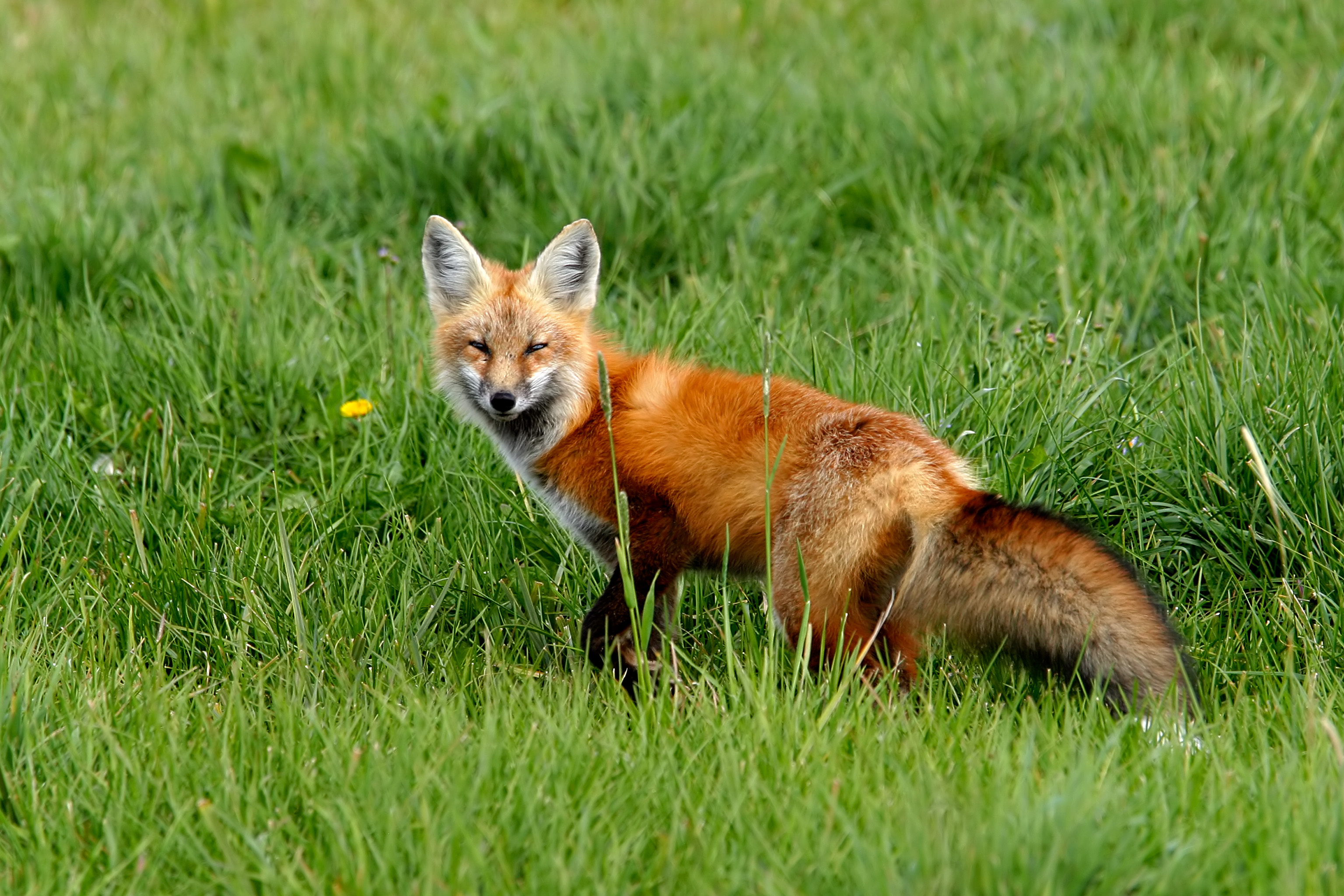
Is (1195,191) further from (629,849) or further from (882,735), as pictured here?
(629,849)

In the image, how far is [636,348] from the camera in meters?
5.54

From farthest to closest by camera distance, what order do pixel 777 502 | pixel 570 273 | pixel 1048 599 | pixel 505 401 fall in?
pixel 570 273 → pixel 505 401 → pixel 777 502 → pixel 1048 599

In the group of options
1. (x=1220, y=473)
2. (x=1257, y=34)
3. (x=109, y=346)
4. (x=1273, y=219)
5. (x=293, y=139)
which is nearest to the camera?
(x=1220, y=473)

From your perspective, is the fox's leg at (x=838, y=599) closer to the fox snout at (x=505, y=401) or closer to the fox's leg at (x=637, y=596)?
the fox's leg at (x=637, y=596)

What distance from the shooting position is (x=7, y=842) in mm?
3082

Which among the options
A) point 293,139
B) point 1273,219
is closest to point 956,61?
point 1273,219

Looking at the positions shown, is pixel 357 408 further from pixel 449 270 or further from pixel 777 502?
pixel 777 502

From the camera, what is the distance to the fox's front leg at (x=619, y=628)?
12.7 ft

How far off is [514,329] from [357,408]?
0.96 metres

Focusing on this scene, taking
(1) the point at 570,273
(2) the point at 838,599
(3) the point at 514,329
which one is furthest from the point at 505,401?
(2) the point at 838,599

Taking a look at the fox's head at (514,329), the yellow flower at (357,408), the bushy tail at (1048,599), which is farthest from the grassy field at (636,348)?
the fox's head at (514,329)

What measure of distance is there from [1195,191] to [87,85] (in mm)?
6297

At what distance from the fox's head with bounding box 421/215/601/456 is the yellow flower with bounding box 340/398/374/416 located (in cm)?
46

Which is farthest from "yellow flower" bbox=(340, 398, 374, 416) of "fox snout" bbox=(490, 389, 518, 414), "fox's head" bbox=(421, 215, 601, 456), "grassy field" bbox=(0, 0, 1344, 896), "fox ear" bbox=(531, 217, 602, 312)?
"fox snout" bbox=(490, 389, 518, 414)
